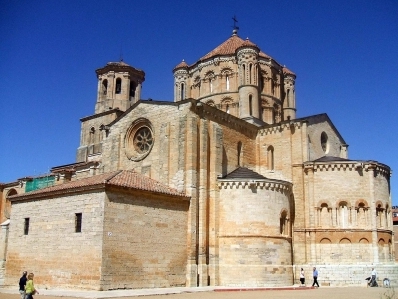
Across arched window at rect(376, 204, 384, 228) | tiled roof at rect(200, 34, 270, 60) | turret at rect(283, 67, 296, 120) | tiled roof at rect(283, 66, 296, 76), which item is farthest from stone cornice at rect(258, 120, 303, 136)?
tiled roof at rect(283, 66, 296, 76)

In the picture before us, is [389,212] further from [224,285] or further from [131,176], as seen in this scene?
[131,176]

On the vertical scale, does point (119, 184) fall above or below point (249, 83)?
below

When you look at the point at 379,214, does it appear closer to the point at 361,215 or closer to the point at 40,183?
the point at 361,215

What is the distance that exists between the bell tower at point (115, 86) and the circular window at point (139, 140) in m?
11.4

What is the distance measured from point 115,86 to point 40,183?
10277 millimetres

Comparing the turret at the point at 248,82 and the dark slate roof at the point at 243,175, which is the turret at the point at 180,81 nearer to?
the turret at the point at 248,82

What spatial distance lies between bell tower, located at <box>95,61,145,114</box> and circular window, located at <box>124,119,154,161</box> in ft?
37.4

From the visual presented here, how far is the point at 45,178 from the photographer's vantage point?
35.7 metres

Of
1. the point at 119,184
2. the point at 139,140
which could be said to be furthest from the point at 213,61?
the point at 119,184

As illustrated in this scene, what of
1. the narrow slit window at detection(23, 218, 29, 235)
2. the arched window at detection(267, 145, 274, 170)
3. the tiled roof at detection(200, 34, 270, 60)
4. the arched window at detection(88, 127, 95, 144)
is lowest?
the narrow slit window at detection(23, 218, 29, 235)

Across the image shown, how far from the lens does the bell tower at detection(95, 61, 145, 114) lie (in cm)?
3841

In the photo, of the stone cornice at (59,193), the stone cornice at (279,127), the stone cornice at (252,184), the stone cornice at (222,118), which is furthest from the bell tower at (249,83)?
the stone cornice at (59,193)

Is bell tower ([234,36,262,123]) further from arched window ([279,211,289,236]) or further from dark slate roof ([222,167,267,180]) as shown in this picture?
arched window ([279,211,289,236])

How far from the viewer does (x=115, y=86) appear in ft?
127
